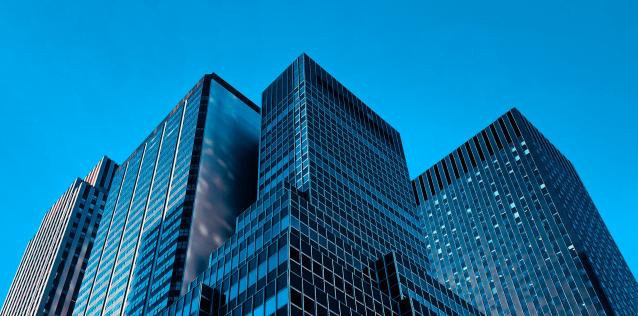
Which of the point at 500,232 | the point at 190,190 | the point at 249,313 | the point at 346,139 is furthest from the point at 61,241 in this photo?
the point at 249,313

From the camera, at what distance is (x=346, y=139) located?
12825 cm

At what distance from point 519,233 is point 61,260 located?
118m

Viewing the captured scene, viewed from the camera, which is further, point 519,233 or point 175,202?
point 519,233

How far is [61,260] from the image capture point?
171 meters

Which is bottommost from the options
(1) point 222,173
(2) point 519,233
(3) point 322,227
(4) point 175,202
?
(3) point 322,227

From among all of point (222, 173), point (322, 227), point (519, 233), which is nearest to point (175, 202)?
point (222, 173)

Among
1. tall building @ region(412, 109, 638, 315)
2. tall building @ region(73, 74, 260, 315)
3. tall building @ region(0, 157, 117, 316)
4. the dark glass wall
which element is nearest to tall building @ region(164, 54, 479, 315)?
the dark glass wall

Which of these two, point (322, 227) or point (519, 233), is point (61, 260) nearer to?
point (322, 227)

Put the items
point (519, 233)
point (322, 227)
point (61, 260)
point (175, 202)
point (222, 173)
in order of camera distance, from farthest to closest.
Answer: point (61, 260) → point (519, 233) → point (222, 173) → point (175, 202) → point (322, 227)

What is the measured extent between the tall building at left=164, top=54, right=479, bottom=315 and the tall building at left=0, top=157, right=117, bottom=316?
72.4 meters

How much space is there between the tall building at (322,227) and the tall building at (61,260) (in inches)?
2849

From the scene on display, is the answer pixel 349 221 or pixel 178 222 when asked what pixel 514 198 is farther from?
pixel 178 222

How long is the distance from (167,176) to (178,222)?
23361mm

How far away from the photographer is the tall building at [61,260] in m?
162
